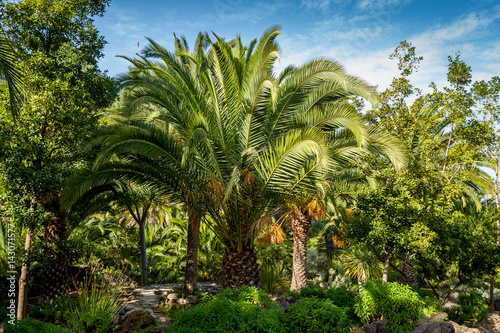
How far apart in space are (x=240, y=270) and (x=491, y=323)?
8.12 metres

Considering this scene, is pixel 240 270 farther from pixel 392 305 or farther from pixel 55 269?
pixel 55 269

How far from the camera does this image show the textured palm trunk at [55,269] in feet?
30.2

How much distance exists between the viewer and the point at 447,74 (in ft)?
35.3

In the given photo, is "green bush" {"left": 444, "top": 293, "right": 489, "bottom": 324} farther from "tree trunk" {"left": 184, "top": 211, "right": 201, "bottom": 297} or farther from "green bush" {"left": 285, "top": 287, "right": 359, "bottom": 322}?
"tree trunk" {"left": 184, "top": 211, "right": 201, "bottom": 297}

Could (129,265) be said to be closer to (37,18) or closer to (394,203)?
(37,18)

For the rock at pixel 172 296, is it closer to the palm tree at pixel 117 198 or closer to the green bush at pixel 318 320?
the palm tree at pixel 117 198

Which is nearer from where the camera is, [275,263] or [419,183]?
[419,183]

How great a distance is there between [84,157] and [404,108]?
905cm

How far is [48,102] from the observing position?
7.55 metres

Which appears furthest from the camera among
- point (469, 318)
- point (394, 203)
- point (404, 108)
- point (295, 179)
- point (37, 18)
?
point (469, 318)

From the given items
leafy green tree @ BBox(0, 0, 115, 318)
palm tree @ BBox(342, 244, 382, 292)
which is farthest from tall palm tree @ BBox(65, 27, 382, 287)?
palm tree @ BBox(342, 244, 382, 292)

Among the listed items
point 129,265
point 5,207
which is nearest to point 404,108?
point 5,207

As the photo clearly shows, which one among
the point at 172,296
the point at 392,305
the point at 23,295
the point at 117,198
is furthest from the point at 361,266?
the point at 23,295

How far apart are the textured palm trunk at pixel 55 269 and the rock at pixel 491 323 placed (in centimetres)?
1220
